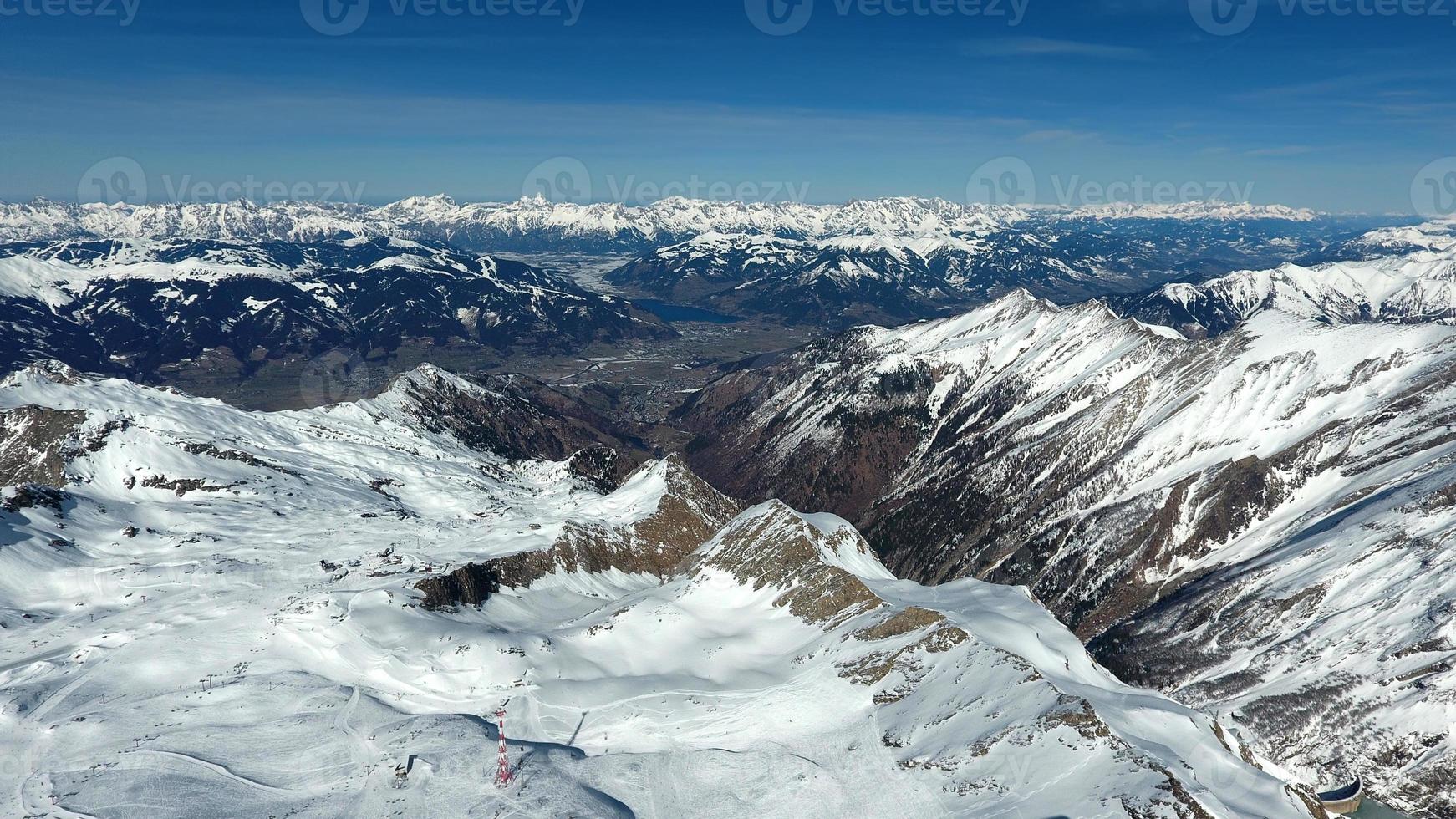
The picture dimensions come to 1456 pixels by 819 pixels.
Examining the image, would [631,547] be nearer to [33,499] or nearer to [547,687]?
[547,687]

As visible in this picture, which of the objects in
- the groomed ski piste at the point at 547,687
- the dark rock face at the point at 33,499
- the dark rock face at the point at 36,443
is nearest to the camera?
the groomed ski piste at the point at 547,687

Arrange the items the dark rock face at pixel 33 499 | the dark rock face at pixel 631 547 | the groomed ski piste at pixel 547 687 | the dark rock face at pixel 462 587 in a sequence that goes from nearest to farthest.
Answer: the groomed ski piste at pixel 547 687
the dark rock face at pixel 462 587
the dark rock face at pixel 33 499
the dark rock face at pixel 631 547

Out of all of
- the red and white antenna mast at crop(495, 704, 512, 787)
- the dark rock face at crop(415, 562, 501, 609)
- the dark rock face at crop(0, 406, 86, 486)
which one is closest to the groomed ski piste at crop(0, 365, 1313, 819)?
the red and white antenna mast at crop(495, 704, 512, 787)

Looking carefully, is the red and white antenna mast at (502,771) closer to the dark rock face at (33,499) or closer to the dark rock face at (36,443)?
the dark rock face at (33,499)

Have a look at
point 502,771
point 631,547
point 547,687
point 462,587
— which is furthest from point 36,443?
point 502,771

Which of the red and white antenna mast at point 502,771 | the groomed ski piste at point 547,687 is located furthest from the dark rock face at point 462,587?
the red and white antenna mast at point 502,771

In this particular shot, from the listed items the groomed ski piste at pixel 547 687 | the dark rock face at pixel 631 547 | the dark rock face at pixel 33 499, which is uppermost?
the dark rock face at pixel 33 499

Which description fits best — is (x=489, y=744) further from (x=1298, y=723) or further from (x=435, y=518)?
(x=1298, y=723)

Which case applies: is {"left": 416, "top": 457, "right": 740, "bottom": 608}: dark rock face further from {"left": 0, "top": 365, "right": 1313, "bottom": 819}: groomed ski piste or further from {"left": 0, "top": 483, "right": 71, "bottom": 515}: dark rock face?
{"left": 0, "top": 483, "right": 71, "bottom": 515}: dark rock face
